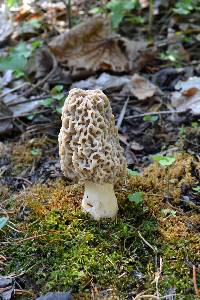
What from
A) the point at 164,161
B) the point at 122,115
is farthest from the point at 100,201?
the point at 122,115

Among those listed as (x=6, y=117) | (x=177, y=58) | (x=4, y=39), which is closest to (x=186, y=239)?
(x=6, y=117)

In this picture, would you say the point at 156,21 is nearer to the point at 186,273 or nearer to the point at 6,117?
the point at 6,117

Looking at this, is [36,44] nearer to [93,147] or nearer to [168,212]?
[93,147]

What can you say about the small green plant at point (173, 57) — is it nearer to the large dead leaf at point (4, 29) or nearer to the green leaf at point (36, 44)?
the green leaf at point (36, 44)

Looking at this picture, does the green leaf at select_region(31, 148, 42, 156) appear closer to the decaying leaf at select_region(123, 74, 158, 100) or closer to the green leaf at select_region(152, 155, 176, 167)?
the green leaf at select_region(152, 155, 176, 167)

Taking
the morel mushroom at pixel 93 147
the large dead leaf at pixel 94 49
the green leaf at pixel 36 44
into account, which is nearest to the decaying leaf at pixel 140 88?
the large dead leaf at pixel 94 49
